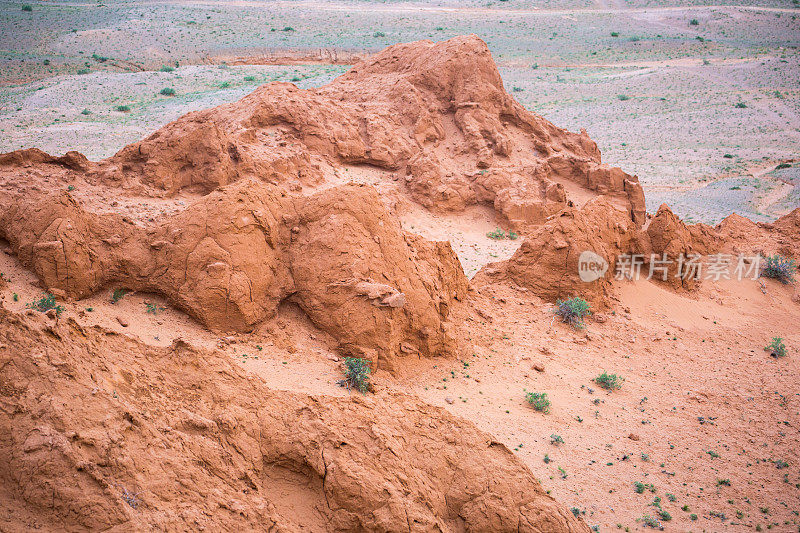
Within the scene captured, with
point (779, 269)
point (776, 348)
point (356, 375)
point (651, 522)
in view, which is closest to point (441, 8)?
point (779, 269)

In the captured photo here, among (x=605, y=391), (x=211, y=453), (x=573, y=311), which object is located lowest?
(x=605, y=391)

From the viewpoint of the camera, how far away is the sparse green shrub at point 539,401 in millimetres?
7047

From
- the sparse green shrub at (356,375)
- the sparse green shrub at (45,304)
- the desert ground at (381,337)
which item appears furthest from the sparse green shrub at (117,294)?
the sparse green shrub at (356,375)

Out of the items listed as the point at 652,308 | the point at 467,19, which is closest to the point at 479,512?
the point at 652,308

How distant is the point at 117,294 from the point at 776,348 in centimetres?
A: 1034

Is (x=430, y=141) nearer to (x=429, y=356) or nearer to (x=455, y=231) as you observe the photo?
(x=455, y=231)

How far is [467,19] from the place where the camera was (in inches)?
2021

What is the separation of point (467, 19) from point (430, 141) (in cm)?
4199

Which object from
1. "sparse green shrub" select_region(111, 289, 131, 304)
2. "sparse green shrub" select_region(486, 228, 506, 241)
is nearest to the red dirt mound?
"sparse green shrub" select_region(486, 228, 506, 241)

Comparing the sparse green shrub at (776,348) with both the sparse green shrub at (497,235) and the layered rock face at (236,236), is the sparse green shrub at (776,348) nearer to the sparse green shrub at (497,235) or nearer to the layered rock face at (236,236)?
the layered rock face at (236,236)

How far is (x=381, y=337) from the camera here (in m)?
7.08

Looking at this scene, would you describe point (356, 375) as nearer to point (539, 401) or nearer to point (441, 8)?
point (539, 401)

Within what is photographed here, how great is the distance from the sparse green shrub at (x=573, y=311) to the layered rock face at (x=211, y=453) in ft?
17.3

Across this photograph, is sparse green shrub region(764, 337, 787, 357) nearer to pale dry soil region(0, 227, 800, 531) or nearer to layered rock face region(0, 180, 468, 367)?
pale dry soil region(0, 227, 800, 531)
